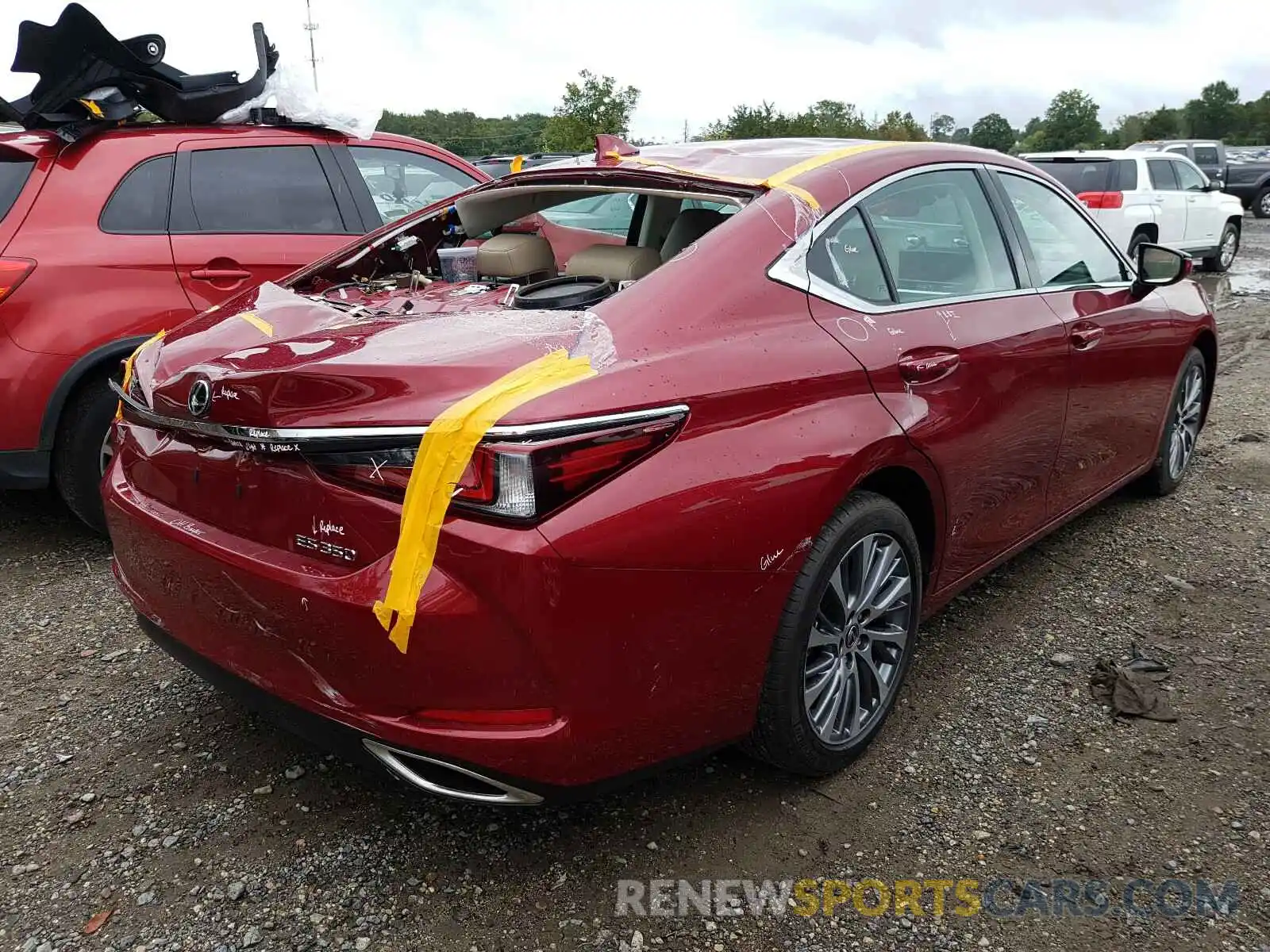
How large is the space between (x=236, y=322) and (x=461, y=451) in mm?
1083

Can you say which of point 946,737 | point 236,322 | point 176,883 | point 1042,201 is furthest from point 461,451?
point 1042,201

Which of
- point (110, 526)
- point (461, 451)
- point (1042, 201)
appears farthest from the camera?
point (1042, 201)

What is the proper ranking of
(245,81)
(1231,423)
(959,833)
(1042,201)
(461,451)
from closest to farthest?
(461,451)
(959,833)
(1042,201)
(245,81)
(1231,423)

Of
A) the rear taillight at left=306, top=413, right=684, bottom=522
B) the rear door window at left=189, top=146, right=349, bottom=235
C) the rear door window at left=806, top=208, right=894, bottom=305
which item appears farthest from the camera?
the rear door window at left=189, top=146, right=349, bottom=235

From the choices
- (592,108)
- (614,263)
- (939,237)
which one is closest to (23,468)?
(614,263)

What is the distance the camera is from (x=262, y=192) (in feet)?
15.1

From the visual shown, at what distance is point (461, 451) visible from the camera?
6.07 feet

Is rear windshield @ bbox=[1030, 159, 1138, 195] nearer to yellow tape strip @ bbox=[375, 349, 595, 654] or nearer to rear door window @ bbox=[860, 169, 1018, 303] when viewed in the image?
rear door window @ bbox=[860, 169, 1018, 303]

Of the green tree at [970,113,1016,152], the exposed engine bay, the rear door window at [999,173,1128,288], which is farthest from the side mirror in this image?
the green tree at [970,113,1016,152]

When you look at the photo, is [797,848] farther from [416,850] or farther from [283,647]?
[283,647]

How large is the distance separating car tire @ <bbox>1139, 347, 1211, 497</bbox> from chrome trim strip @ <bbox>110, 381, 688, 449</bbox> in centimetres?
336

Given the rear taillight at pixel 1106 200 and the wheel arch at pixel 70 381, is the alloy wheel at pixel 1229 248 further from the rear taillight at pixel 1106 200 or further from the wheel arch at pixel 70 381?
the wheel arch at pixel 70 381

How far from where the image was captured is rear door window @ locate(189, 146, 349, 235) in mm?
4395

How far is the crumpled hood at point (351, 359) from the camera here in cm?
197
